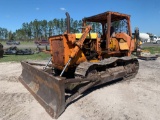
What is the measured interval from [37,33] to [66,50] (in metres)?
76.5

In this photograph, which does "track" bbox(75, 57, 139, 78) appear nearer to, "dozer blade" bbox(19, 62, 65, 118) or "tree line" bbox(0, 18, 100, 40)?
"dozer blade" bbox(19, 62, 65, 118)

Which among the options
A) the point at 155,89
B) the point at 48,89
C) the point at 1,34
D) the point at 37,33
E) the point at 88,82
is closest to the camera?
the point at 48,89

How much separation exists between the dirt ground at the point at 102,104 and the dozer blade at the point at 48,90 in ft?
0.50

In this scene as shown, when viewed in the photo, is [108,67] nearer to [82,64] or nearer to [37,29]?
[82,64]

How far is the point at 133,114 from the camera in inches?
198

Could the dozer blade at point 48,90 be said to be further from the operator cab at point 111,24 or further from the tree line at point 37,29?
the tree line at point 37,29

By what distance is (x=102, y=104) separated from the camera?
5.75 meters

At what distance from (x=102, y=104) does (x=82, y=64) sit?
62.6 inches

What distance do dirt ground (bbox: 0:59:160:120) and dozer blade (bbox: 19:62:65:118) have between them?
15 cm

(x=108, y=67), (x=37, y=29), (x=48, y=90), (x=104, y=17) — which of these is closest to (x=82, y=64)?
(x=108, y=67)

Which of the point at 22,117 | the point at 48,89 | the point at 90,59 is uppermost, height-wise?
the point at 90,59

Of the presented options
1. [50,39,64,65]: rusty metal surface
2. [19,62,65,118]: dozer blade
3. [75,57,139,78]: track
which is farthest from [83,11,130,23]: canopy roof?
[19,62,65,118]: dozer blade

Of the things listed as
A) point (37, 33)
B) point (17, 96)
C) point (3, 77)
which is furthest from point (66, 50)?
point (37, 33)

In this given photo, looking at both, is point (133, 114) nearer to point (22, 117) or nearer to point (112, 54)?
point (22, 117)
